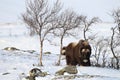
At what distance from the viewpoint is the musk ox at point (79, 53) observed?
2377cm

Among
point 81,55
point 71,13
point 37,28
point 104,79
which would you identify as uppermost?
point 71,13

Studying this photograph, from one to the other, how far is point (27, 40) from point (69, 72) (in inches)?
2295

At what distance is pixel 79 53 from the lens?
24.1 m

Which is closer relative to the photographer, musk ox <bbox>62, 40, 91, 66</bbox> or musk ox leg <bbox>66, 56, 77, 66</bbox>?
musk ox <bbox>62, 40, 91, 66</bbox>

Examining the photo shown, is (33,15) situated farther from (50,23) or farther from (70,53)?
(70,53)

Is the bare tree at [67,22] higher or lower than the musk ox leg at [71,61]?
higher

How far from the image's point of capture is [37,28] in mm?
30719

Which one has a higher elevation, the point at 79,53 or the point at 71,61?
the point at 79,53

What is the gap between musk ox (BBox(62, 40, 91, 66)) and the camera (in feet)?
78.0

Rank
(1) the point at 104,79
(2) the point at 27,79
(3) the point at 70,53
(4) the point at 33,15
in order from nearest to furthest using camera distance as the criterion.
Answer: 1. (1) the point at 104,79
2. (2) the point at 27,79
3. (3) the point at 70,53
4. (4) the point at 33,15

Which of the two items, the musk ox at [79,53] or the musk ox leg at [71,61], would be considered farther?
the musk ox leg at [71,61]

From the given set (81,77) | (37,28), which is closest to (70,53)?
(37,28)

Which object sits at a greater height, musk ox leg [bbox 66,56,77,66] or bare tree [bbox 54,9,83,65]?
bare tree [bbox 54,9,83,65]

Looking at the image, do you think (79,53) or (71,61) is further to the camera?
(71,61)
